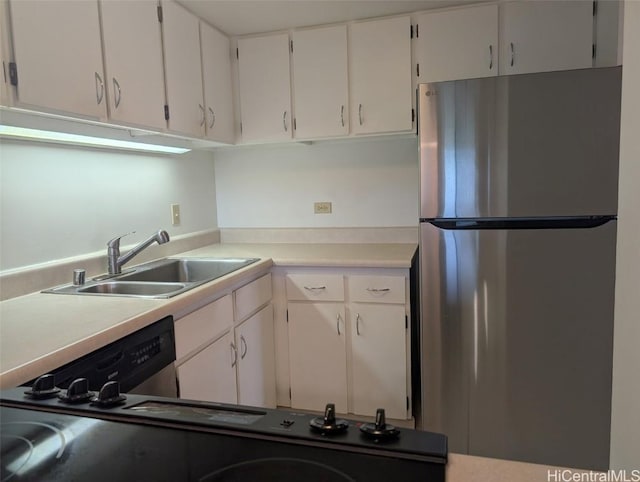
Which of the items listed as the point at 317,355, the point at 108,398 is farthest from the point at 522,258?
the point at 108,398

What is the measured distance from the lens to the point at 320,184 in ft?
9.14

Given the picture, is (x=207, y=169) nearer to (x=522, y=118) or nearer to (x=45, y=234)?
(x=45, y=234)

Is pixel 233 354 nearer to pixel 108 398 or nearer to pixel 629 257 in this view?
pixel 108 398

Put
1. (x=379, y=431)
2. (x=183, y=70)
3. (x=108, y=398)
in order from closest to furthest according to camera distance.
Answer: (x=379, y=431) < (x=108, y=398) < (x=183, y=70)

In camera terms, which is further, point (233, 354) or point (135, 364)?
point (233, 354)

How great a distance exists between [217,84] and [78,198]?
38.1 inches

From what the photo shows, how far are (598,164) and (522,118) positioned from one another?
33 cm

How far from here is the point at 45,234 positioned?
1709 mm

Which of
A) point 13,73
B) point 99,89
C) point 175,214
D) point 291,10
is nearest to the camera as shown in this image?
point 13,73

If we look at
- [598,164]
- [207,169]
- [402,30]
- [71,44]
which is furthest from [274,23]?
[598,164]

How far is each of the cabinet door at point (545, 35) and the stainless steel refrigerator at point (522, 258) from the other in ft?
1.69

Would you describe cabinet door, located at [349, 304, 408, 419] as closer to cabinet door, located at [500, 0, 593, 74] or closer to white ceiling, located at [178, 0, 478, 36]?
cabinet door, located at [500, 0, 593, 74]

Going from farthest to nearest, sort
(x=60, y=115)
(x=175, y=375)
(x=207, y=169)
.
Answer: (x=207, y=169) < (x=175, y=375) < (x=60, y=115)

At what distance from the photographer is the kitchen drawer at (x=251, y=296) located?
198 centimetres
